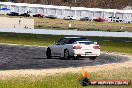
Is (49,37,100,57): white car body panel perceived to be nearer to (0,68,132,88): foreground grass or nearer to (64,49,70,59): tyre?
(64,49,70,59): tyre

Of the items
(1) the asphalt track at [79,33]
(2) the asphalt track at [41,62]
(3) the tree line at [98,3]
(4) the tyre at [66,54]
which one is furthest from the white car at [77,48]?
(3) the tree line at [98,3]

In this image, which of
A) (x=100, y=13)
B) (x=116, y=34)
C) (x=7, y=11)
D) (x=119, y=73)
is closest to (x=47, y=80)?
(x=119, y=73)

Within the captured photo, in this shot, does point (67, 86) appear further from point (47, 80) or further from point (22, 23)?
point (22, 23)

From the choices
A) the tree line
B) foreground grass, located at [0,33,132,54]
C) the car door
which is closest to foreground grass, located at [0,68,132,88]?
the car door

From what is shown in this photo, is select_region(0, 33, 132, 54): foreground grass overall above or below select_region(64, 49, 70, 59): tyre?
below

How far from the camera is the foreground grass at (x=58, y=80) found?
58.7ft

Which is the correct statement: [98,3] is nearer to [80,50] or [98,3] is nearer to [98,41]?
[98,41]

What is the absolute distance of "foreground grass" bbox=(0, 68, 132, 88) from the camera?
17.9 m

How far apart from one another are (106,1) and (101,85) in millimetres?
158946

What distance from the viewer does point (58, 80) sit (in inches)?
758

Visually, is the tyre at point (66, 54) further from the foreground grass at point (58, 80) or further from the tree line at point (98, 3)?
the tree line at point (98, 3)

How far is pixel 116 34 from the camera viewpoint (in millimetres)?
67562

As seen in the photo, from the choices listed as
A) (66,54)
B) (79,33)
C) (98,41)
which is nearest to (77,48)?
(66,54)

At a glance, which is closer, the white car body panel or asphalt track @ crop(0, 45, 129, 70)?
asphalt track @ crop(0, 45, 129, 70)
